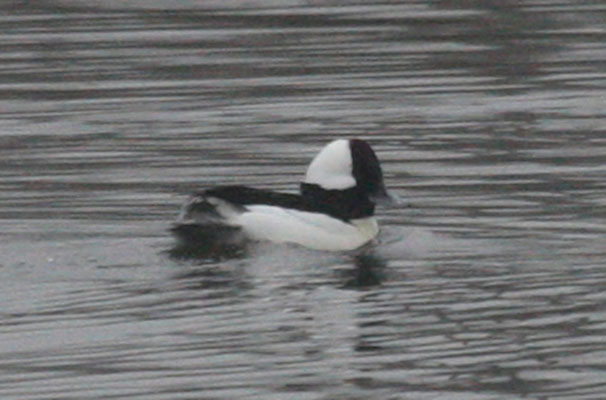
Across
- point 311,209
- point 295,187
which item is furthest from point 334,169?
point 295,187

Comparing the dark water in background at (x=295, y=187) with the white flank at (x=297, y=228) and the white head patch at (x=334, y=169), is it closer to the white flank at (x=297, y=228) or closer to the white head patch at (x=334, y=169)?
the white flank at (x=297, y=228)

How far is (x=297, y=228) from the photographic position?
14344 mm

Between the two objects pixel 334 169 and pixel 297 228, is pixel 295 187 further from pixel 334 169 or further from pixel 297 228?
pixel 297 228

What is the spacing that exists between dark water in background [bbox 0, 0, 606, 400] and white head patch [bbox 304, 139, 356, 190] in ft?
1.45

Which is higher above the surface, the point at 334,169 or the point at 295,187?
the point at 334,169

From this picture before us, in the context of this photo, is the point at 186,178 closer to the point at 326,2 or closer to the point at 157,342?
the point at 157,342

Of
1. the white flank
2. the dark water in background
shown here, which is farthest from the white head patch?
the dark water in background

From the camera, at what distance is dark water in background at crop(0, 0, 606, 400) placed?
37.8ft

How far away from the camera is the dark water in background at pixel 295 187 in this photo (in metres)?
11.5

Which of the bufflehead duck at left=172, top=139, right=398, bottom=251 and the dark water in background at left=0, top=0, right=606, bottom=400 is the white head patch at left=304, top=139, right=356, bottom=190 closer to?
the bufflehead duck at left=172, top=139, right=398, bottom=251

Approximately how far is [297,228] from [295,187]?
2.28 meters

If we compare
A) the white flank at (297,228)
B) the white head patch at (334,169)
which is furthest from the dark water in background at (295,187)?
the white head patch at (334,169)

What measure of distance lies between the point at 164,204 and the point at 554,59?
687 cm

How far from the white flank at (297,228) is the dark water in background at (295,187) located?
12 centimetres
